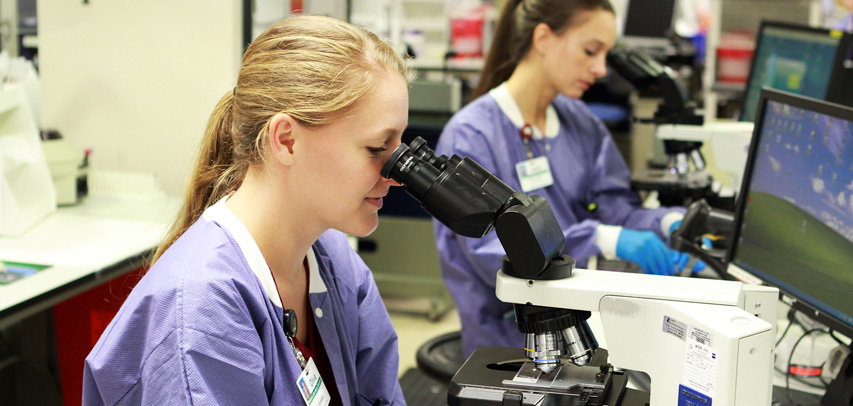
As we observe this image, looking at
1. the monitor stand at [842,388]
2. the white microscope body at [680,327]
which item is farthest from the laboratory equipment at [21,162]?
the monitor stand at [842,388]

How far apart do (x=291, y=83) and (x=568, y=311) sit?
1.58 ft

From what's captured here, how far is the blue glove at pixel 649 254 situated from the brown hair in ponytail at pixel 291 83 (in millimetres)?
902

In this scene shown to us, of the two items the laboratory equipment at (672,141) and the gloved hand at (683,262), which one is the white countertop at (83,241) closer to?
the gloved hand at (683,262)

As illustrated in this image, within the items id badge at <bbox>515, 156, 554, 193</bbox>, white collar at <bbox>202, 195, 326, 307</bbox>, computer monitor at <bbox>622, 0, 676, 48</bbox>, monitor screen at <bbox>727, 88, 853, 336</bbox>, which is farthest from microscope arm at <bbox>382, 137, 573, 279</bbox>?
computer monitor at <bbox>622, 0, 676, 48</bbox>

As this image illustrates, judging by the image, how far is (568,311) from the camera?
956 millimetres

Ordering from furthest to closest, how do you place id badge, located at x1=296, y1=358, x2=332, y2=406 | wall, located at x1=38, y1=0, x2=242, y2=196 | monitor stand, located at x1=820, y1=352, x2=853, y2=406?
wall, located at x1=38, y1=0, x2=242, y2=196
monitor stand, located at x1=820, y1=352, x2=853, y2=406
id badge, located at x1=296, y1=358, x2=332, y2=406

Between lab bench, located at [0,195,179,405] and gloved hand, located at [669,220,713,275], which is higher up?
gloved hand, located at [669,220,713,275]

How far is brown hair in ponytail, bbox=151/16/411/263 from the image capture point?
1.08 meters

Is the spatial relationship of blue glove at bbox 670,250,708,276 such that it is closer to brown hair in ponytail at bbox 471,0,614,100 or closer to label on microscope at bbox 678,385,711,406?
brown hair in ponytail at bbox 471,0,614,100

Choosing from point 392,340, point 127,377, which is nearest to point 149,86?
point 392,340

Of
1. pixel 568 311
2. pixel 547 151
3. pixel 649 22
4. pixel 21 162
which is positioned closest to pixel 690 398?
pixel 568 311

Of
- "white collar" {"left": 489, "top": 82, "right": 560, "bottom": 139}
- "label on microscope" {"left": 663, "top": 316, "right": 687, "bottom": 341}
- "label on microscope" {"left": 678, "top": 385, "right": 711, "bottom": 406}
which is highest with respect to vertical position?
"white collar" {"left": 489, "top": 82, "right": 560, "bottom": 139}

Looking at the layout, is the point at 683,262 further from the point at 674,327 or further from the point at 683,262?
the point at 674,327

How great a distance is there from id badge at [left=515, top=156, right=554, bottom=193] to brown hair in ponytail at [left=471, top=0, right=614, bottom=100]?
12.3 inches
